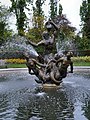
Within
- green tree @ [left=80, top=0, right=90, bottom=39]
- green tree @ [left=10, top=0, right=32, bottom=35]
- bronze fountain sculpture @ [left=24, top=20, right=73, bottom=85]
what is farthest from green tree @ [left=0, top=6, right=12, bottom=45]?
bronze fountain sculpture @ [left=24, top=20, right=73, bottom=85]

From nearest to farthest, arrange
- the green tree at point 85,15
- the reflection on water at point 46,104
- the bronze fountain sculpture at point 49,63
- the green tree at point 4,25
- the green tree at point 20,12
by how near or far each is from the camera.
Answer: the reflection on water at point 46,104, the bronze fountain sculpture at point 49,63, the green tree at point 4,25, the green tree at point 20,12, the green tree at point 85,15

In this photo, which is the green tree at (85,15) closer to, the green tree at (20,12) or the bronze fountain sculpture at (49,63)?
the green tree at (20,12)

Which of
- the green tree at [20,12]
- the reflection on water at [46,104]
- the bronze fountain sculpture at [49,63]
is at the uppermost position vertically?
the green tree at [20,12]

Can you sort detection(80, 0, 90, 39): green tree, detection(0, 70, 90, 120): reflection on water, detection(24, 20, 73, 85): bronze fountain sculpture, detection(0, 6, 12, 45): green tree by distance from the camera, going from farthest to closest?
detection(80, 0, 90, 39): green tree < detection(0, 6, 12, 45): green tree < detection(24, 20, 73, 85): bronze fountain sculpture < detection(0, 70, 90, 120): reflection on water

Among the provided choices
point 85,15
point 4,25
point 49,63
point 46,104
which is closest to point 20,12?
point 4,25

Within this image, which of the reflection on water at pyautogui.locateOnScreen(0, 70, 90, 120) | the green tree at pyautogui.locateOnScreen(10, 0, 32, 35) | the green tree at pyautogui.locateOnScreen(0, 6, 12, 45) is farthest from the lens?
the green tree at pyautogui.locateOnScreen(10, 0, 32, 35)

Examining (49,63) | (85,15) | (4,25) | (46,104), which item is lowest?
(46,104)

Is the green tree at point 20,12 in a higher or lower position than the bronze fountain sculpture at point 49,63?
higher

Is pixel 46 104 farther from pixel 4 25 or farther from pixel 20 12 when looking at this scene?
pixel 20 12

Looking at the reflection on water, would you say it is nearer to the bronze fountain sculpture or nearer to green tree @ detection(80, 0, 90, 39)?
the bronze fountain sculpture

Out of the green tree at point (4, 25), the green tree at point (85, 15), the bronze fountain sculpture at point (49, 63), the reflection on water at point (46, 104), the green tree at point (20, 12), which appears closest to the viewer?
the reflection on water at point (46, 104)

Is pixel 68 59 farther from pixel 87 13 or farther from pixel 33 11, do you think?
pixel 87 13

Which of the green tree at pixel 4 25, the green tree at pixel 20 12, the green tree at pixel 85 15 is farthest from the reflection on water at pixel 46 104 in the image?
the green tree at pixel 85 15

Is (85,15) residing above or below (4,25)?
above
